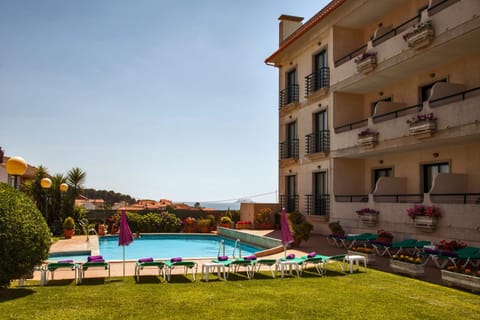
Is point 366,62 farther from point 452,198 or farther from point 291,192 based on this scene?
point 291,192

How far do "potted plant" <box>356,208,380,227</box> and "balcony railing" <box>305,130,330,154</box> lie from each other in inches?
200

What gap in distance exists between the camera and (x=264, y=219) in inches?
1104

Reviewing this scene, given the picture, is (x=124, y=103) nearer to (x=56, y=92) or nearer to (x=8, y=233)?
(x=56, y=92)

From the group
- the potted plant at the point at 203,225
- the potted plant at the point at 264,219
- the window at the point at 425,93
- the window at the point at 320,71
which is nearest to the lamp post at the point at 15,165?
the window at the point at 425,93

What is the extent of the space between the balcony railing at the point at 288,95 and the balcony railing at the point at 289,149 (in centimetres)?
258

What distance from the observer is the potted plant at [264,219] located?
27.9 metres

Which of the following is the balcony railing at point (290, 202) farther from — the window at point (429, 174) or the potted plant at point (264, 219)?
the window at point (429, 174)

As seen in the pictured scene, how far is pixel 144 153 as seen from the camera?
51594 millimetres

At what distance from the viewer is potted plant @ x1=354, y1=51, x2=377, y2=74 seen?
18609mm

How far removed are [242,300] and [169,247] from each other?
15989 mm

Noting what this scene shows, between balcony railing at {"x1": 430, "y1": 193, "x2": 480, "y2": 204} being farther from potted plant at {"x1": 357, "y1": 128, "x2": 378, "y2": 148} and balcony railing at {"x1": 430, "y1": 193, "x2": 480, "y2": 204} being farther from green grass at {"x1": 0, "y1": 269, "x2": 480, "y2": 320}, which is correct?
green grass at {"x1": 0, "y1": 269, "x2": 480, "y2": 320}

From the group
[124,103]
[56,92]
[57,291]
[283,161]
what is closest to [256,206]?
[283,161]

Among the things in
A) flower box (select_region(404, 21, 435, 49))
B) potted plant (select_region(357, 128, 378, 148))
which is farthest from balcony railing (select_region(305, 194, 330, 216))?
flower box (select_region(404, 21, 435, 49))

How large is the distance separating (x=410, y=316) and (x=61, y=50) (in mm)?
17536
